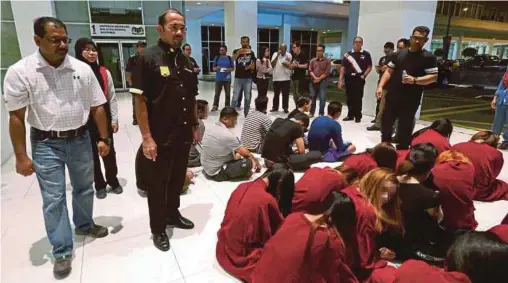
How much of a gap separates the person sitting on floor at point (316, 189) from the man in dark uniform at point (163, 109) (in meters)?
0.86

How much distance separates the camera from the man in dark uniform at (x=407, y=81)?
342 centimetres

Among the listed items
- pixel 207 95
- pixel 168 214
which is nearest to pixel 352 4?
pixel 207 95

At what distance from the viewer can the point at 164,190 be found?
2143 mm

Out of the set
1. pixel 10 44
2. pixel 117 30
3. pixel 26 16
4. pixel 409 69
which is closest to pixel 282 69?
pixel 409 69

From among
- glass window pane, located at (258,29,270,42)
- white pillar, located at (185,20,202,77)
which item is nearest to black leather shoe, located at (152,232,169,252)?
white pillar, located at (185,20,202,77)

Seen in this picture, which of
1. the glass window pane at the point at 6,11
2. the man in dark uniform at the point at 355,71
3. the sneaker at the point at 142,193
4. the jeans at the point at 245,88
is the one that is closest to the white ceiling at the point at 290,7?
the glass window pane at the point at 6,11

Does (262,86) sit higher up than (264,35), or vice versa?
(264,35)

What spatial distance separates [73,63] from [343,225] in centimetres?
179

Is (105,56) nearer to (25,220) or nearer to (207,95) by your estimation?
(207,95)

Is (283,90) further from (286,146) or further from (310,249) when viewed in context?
(310,249)

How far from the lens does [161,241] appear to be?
7.19ft

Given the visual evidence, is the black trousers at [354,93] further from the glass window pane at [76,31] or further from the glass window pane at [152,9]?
the glass window pane at [76,31]

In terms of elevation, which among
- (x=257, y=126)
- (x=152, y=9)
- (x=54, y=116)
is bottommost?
(x=257, y=126)

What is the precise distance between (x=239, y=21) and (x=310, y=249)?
33.8 feet
